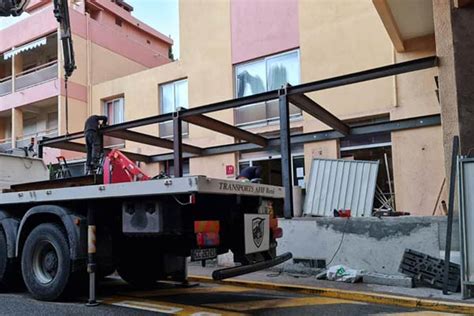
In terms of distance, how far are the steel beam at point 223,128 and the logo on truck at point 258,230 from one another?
5746 millimetres

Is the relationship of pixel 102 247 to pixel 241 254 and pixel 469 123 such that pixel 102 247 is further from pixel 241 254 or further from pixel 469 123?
pixel 469 123

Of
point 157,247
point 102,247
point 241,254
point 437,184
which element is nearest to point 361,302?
point 241,254

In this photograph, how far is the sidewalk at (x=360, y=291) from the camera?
262 inches

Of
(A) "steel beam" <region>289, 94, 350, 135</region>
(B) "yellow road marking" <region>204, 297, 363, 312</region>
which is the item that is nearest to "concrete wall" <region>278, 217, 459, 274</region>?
(B) "yellow road marking" <region>204, 297, 363, 312</region>

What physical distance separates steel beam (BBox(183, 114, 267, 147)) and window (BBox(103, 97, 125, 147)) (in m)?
7.35

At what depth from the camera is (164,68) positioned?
18531mm

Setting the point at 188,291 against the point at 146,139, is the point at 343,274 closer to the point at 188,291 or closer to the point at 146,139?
the point at 188,291

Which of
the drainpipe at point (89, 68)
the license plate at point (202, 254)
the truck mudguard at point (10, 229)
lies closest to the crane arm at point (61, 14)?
the truck mudguard at point (10, 229)

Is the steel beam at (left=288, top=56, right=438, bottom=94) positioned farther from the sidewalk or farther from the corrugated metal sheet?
the sidewalk

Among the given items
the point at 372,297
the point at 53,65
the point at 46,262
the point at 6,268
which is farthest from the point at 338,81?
the point at 53,65

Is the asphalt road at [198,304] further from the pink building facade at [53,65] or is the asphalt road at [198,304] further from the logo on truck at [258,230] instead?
the pink building facade at [53,65]

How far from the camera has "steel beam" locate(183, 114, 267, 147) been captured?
12.3 metres

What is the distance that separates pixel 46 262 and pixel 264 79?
33.6 feet

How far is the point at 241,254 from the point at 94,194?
2.12 metres
